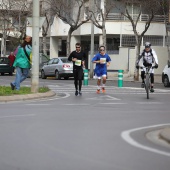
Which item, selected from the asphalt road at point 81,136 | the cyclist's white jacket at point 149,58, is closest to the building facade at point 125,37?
the cyclist's white jacket at point 149,58

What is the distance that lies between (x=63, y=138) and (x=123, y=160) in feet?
6.77

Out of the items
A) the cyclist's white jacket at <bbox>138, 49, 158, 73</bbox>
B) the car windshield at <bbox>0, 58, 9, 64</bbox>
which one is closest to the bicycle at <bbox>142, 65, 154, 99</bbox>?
the cyclist's white jacket at <bbox>138, 49, 158, 73</bbox>

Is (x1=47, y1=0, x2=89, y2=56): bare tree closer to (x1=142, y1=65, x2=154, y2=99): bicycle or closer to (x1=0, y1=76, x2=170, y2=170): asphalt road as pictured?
(x1=142, y1=65, x2=154, y2=99): bicycle

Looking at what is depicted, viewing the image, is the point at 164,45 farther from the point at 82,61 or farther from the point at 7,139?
the point at 7,139

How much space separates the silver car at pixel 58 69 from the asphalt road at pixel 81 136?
20.4m

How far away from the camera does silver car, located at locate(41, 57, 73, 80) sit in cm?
3731

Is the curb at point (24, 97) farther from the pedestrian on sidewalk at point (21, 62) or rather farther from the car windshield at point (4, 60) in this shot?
the car windshield at point (4, 60)

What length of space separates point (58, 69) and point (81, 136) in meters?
27.8

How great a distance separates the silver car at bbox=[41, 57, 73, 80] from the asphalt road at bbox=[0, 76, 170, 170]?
20.4m

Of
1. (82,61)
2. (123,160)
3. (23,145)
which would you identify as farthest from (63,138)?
(82,61)

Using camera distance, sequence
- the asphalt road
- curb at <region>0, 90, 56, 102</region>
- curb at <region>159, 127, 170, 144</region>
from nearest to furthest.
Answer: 1. the asphalt road
2. curb at <region>159, 127, 170, 144</region>
3. curb at <region>0, 90, 56, 102</region>

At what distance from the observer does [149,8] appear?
3700 cm

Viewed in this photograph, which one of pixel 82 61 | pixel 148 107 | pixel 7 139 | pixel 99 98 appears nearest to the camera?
pixel 7 139

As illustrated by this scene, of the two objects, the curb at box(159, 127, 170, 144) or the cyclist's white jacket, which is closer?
the curb at box(159, 127, 170, 144)
